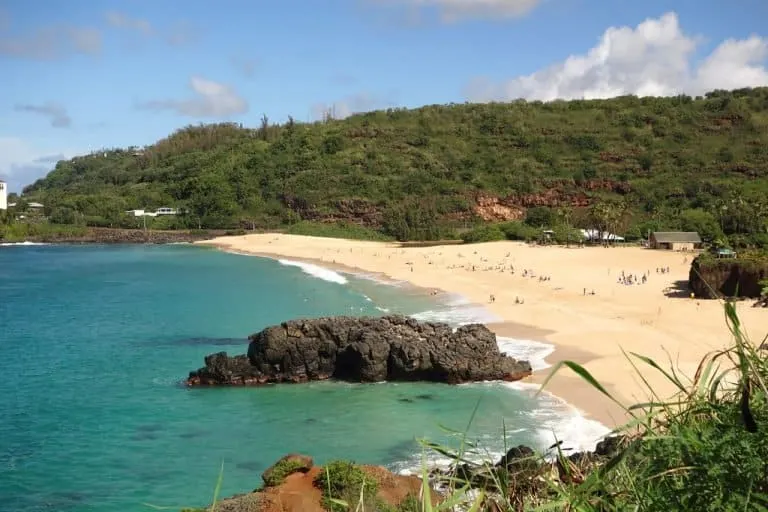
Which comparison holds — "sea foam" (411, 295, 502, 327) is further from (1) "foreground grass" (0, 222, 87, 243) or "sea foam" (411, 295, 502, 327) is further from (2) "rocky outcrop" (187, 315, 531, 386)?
(1) "foreground grass" (0, 222, 87, 243)

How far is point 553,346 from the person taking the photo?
25.5m

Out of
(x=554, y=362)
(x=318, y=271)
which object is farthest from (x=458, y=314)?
(x=318, y=271)

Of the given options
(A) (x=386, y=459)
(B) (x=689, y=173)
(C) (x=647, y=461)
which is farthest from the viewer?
(B) (x=689, y=173)

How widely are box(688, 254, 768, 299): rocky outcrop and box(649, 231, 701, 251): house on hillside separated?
79.6ft

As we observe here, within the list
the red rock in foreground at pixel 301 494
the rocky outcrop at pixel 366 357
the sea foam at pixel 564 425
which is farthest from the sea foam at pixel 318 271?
the red rock in foreground at pixel 301 494

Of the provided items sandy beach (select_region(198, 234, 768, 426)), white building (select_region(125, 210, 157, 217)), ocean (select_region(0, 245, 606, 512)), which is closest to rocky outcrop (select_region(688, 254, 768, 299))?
sandy beach (select_region(198, 234, 768, 426))

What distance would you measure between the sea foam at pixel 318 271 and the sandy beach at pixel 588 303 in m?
1.93

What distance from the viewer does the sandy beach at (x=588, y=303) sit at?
20.8 m

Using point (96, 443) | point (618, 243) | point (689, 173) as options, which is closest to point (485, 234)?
point (618, 243)

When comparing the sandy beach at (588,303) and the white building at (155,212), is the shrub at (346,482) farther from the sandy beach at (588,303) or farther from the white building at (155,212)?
the white building at (155,212)

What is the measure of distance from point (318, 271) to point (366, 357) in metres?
34.6

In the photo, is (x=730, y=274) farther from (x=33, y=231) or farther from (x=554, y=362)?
(x=33, y=231)

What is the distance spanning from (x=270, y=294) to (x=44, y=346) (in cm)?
1505

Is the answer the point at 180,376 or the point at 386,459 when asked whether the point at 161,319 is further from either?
the point at 386,459
